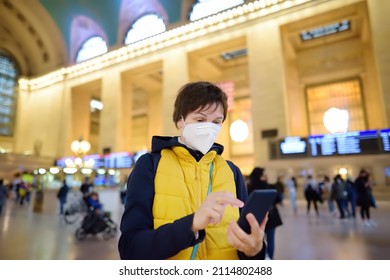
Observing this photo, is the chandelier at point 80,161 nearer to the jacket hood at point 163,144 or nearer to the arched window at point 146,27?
Answer: the arched window at point 146,27

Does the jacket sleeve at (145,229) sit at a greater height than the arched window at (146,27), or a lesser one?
lesser

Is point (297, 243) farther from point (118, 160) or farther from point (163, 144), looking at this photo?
point (118, 160)

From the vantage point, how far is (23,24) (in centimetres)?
332

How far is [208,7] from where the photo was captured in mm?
10797

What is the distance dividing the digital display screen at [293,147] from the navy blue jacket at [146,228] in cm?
778

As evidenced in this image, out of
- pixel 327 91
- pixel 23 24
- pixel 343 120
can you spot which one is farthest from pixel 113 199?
pixel 327 91

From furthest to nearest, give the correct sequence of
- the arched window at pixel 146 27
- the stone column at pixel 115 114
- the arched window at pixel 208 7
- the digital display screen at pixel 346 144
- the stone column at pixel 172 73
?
the stone column at pixel 115 114, the stone column at pixel 172 73, the arched window at pixel 208 7, the arched window at pixel 146 27, the digital display screen at pixel 346 144

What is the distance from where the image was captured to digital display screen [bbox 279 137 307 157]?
311 inches

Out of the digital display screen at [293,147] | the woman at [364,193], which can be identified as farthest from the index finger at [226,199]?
the digital display screen at [293,147]

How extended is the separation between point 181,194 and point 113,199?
659 cm

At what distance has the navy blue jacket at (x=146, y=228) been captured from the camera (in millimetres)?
646

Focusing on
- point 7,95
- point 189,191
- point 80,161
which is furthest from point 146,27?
point 189,191

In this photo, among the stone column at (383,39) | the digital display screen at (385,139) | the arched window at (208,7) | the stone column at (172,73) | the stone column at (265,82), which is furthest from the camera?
the stone column at (172,73)

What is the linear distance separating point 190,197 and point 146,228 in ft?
0.57
